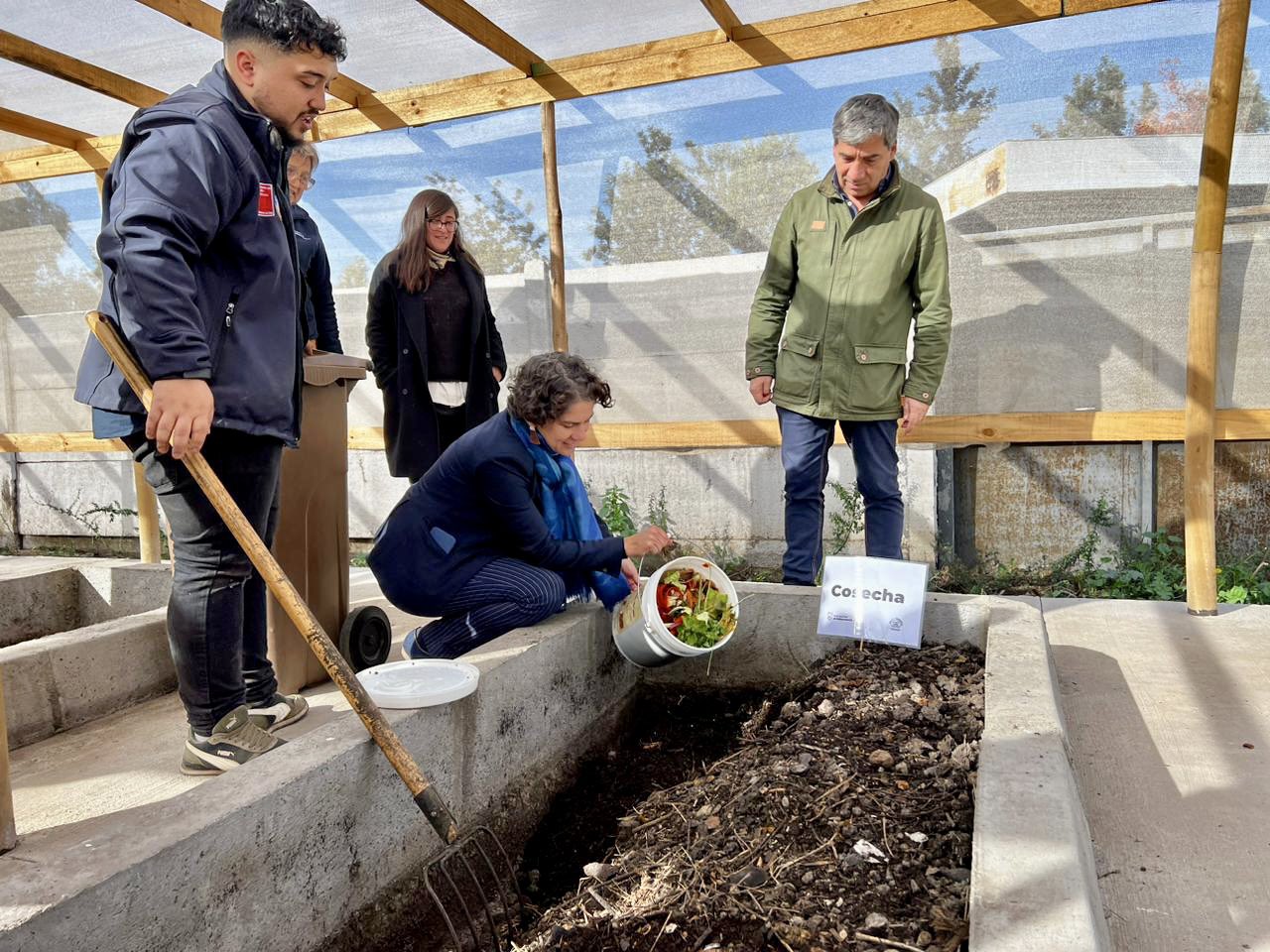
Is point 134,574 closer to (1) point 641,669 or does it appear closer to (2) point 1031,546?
(1) point 641,669

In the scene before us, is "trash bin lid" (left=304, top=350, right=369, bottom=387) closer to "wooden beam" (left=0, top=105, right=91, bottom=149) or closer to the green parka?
the green parka

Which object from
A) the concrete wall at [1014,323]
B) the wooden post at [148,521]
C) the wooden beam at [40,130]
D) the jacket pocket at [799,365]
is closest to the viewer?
the jacket pocket at [799,365]

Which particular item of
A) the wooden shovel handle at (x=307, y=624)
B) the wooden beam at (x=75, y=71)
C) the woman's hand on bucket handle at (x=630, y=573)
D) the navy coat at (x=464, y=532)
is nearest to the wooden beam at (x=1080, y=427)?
the woman's hand on bucket handle at (x=630, y=573)

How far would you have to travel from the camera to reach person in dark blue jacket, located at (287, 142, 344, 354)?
3.26 metres

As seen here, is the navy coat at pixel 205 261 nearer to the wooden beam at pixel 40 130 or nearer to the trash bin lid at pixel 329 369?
the trash bin lid at pixel 329 369

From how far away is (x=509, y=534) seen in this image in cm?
281

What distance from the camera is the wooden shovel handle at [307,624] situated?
5.37 ft

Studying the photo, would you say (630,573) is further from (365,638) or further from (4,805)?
(4,805)

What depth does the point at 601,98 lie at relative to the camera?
478cm

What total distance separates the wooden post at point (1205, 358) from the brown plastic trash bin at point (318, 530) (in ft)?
9.69

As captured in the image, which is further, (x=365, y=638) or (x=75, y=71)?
(x=75, y=71)

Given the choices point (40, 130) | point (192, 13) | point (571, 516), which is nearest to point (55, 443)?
point (40, 130)

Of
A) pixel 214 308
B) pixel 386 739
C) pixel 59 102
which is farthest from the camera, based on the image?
pixel 59 102

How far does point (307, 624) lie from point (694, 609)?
1185mm
